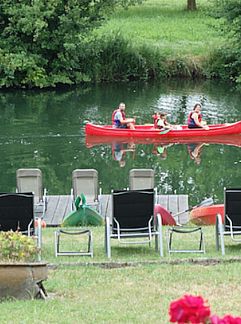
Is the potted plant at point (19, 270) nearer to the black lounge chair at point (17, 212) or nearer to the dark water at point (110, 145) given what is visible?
the black lounge chair at point (17, 212)

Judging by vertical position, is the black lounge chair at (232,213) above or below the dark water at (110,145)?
above

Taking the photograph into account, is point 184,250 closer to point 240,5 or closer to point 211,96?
point 211,96

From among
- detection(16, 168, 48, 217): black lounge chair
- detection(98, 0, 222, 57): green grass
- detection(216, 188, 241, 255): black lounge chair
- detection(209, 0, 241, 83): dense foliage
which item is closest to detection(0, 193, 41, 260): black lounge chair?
detection(216, 188, 241, 255): black lounge chair

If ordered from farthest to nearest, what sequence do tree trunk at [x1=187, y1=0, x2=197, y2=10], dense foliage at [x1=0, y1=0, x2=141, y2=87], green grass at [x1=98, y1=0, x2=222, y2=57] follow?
tree trunk at [x1=187, y1=0, x2=197, y2=10] → green grass at [x1=98, y1=0, x2=222, y2=57] → dense foliage at [x1=0, y1=0, x2=141, y2=87]

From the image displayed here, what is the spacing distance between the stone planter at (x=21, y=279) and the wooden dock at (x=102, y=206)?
8.24m

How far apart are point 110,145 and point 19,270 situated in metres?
21.3

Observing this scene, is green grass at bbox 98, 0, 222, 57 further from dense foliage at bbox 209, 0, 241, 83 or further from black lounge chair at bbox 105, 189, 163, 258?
black lounge chair at bbox 105, 189, 163, 258

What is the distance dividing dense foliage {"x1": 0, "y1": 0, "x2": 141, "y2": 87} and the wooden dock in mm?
24408

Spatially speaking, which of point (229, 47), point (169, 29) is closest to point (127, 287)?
point (229, 47)

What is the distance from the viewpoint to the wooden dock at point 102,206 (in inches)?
662

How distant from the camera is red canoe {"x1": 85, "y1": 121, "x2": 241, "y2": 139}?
2962 centimetres

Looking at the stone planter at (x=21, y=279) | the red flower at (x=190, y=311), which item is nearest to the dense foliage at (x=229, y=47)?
the stone planter at (x=21, y=279)

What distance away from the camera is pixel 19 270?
317 inches

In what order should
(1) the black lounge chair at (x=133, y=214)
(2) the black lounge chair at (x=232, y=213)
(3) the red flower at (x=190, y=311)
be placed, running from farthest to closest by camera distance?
(2) the black lounge chair at (x=232, y=213)
(1) the black lounge chair at (x=133, y=214)
(3) the red flower at (x=190, y=311)
